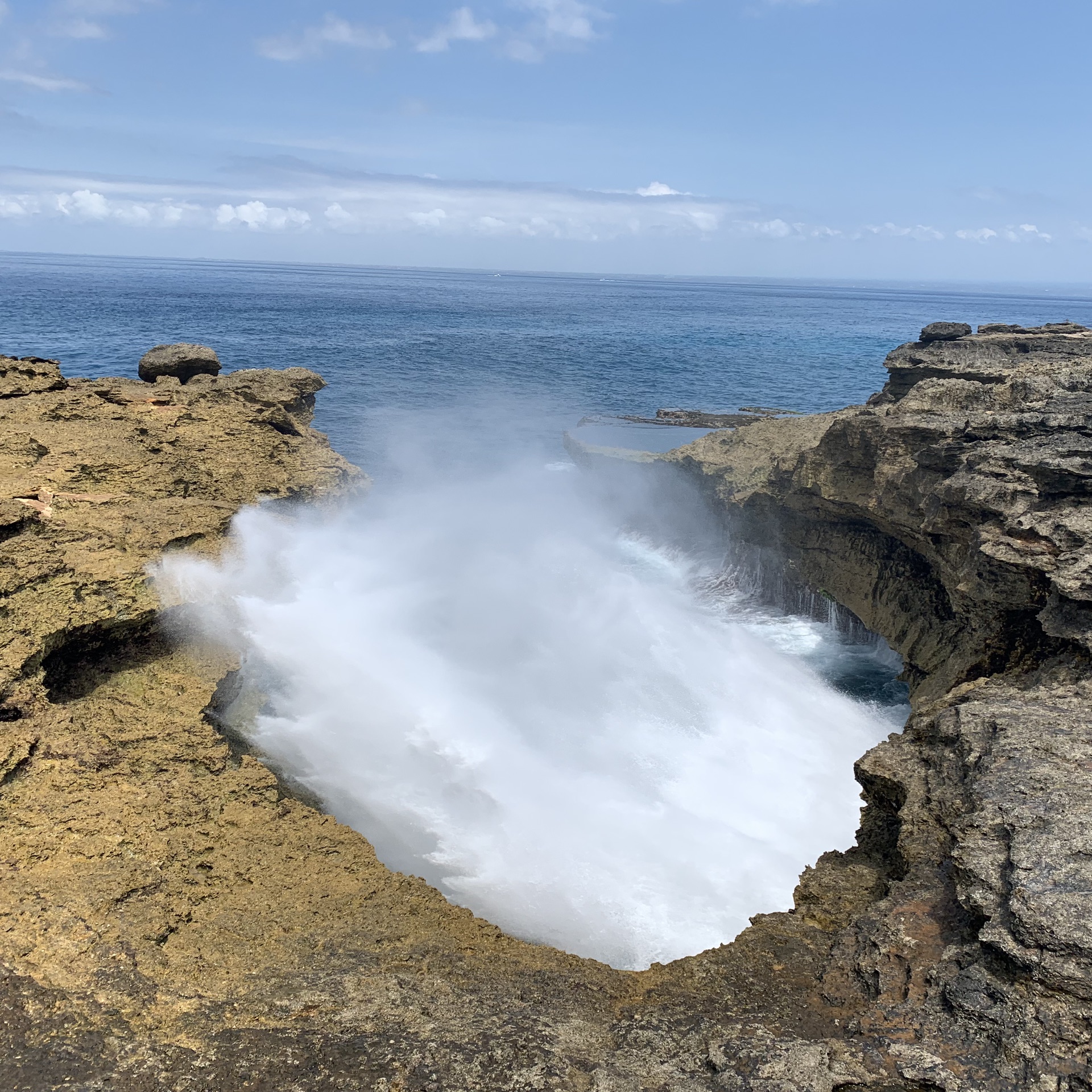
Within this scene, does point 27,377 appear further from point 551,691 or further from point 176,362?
point 551,691

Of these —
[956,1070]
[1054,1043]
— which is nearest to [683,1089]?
[956,1070]

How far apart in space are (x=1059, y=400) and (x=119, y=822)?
10796mm

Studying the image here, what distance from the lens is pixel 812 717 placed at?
13.2m

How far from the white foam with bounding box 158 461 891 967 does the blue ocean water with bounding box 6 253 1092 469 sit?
1603cm

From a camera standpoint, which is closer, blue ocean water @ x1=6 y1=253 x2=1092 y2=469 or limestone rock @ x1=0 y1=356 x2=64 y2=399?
limestone rock @ x1=0 y1=356 x2=64 y2=399

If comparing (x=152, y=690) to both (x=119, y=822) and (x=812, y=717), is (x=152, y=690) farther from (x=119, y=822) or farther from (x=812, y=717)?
(x=812, y=717)

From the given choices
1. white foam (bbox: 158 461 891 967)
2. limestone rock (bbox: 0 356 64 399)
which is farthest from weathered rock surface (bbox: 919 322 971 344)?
limestone rock (bbox: 0 356 64 399)

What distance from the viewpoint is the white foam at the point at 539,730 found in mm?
8023

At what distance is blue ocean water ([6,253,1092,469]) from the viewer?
1548 inches

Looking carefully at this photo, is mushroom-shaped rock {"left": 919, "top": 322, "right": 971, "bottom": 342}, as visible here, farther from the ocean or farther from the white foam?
the white foam

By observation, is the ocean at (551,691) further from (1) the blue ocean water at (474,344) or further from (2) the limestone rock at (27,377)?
(1) the blue ocean water at (474,344)

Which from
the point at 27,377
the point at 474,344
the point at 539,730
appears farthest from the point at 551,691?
the point at 474,344

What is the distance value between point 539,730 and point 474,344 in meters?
50.2

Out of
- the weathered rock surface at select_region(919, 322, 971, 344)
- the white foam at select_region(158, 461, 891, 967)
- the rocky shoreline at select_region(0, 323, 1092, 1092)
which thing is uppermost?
the weathered rock surface at select_region(919, 322, 971, 344)
